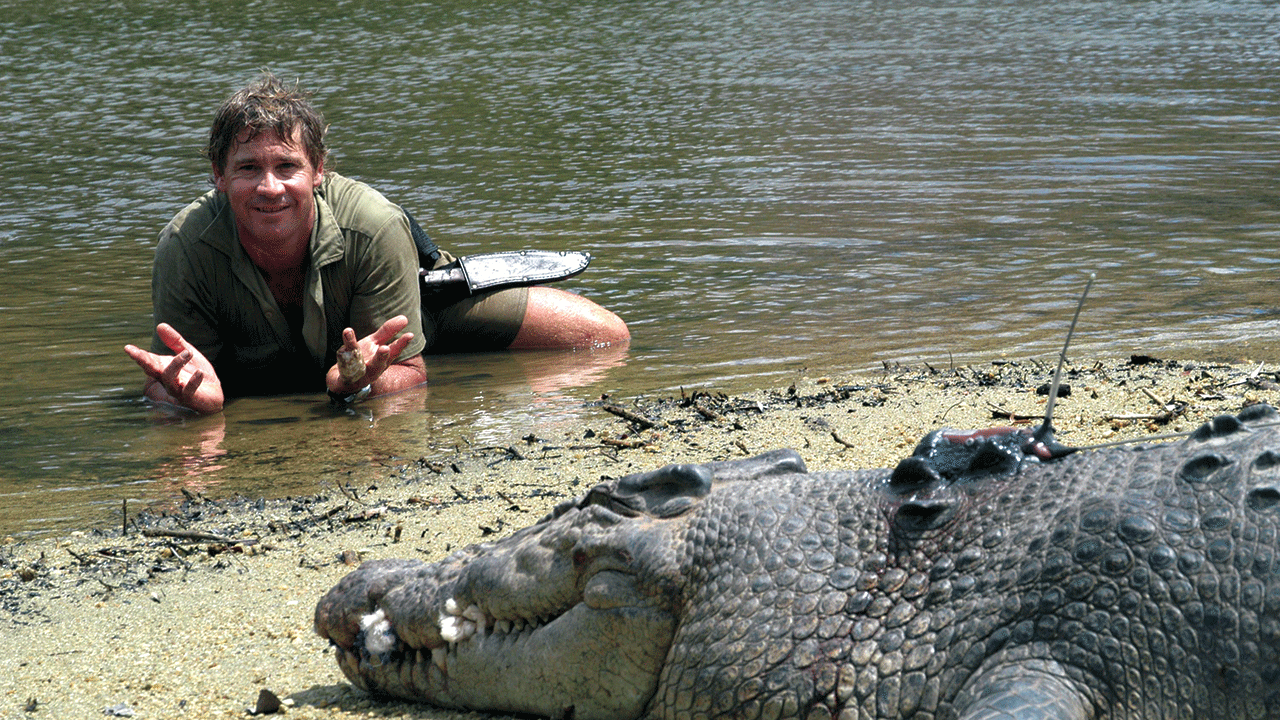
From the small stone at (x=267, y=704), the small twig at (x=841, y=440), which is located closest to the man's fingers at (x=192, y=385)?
the small twig at (x=841, y=440)

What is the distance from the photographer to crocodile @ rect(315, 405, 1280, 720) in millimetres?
1986

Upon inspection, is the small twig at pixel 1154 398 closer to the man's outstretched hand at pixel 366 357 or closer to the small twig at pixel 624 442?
the small twig at pixel 624 442

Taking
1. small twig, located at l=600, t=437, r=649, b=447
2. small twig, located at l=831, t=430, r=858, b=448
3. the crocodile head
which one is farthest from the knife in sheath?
the crocodile head

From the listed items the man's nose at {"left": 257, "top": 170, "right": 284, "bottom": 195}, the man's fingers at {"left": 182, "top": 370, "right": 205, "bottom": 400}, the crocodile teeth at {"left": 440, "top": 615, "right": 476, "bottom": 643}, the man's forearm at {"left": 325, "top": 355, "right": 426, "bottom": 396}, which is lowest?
the man's forearm at {"left": 325, "top": 355, "right": 426, "bottom": 396}

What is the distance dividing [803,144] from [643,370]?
742cm

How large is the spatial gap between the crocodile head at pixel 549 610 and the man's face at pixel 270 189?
3194 millimetres

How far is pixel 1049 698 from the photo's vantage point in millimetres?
1954

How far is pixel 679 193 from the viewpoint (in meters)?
11.1

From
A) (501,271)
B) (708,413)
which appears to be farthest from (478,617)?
(501,271)

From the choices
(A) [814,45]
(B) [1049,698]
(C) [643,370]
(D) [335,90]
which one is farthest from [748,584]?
(A) [814,45]

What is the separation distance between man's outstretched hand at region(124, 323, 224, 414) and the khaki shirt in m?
0.17

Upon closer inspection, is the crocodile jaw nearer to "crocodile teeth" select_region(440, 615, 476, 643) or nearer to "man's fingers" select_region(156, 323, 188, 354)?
"crocodile teeth" select_region(440, 615, 476, 643)

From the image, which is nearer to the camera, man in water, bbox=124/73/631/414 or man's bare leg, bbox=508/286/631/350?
man in water, bbox=124/73/631/414

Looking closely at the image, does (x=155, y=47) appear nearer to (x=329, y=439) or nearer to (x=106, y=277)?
(x=106, y=277)
